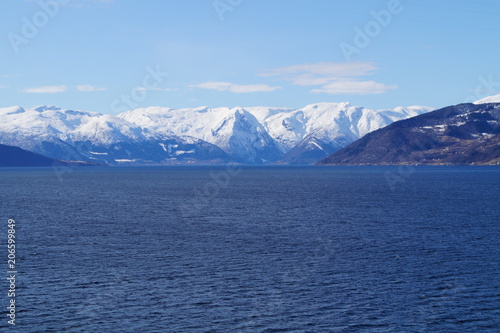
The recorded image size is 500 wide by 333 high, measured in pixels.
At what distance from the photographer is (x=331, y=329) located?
4922 cm

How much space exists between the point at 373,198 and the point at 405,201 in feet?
47.2

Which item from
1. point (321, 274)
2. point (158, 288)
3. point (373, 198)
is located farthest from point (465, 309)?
point (373, 198)

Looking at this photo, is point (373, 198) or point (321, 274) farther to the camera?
point (373, 198)

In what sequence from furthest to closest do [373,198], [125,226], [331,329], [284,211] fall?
[373,198], [284,211], [125,226], [331,329]

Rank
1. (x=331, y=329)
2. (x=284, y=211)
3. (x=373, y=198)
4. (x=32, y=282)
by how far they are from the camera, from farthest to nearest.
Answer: (x=373, y=198)
(x=284, y=211)
(x=32, y=282)
(x=331, y=329)

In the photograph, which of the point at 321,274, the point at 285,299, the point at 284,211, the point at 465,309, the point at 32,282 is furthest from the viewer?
the point at 284,211

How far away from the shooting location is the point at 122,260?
75.8m

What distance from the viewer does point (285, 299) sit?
57750 millimetres

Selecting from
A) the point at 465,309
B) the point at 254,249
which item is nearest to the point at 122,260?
the point at 254,249

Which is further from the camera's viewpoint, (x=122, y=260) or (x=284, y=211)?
(x=284, y=211)

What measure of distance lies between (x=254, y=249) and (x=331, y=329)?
118ft

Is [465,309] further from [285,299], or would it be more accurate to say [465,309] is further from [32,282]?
[32,282]

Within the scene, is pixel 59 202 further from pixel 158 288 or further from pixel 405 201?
pixel 158 288

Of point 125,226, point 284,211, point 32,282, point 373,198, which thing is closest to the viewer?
point 32,282
